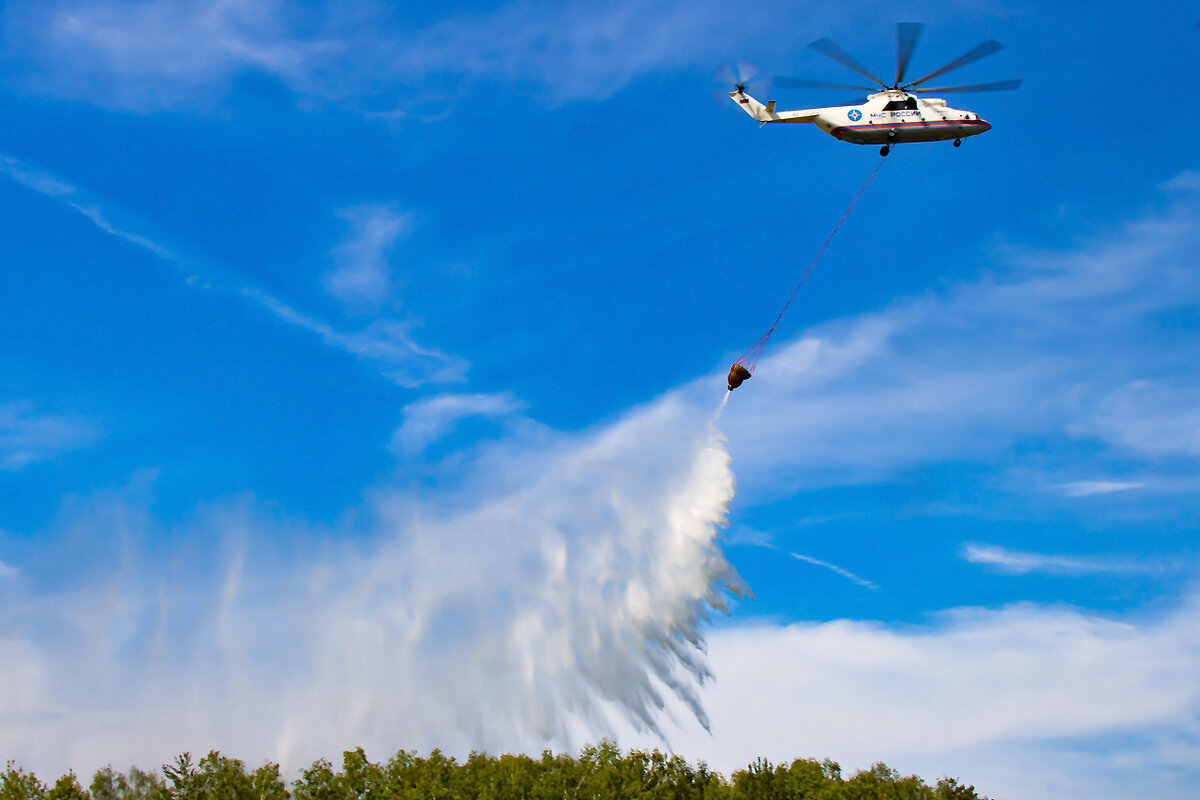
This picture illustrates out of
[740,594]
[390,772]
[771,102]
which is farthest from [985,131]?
[390,772]

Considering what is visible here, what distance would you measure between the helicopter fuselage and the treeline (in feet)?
223

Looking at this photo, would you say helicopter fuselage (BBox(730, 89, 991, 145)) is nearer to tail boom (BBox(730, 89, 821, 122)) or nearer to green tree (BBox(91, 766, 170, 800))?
tail boom (BBox(730, 89, 821, 122))

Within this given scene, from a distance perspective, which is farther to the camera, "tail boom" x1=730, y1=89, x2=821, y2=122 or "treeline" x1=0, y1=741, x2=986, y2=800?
"treeline" x1=0, y1=741, x2=986, y2=800

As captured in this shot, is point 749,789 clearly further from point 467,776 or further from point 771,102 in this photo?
point 771,102

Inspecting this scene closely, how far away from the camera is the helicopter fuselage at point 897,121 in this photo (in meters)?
75.2

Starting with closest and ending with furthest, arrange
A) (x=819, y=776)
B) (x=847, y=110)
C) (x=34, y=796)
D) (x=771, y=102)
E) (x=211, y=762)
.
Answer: (x=847, y=110) → (x=771, y=102) → (x=34, y=796) → (x=211, y=762) → (x=819, y=776)

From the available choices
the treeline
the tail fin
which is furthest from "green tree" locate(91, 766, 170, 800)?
the tail fin

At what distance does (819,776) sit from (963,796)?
1857cm

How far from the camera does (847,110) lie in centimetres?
7625

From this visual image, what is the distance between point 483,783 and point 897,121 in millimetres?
78923

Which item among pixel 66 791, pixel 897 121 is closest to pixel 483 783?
pixel 66 791

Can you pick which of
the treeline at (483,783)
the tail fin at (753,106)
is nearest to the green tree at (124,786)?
the treeline at (483,783)

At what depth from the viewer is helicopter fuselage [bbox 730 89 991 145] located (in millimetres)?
75250

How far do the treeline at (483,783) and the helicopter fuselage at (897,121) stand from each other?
67854 mm
